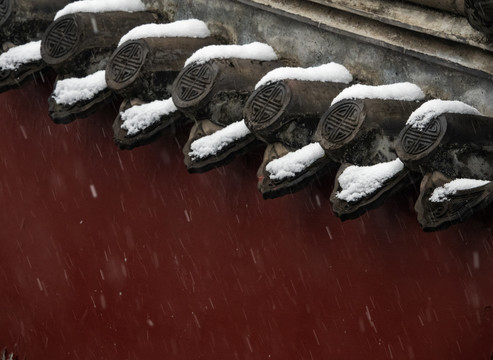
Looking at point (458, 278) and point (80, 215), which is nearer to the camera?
point (458, 278)

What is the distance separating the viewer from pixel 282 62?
13.2ft

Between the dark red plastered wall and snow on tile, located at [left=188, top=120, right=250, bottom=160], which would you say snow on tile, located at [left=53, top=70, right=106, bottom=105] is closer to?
the dark red plastered wall

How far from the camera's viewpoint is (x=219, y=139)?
12.6 ft

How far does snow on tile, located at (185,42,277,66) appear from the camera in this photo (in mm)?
3830

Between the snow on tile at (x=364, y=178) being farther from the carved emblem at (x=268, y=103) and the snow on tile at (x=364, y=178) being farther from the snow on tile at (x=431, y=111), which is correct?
the carved emblem at (x=268, y=103)

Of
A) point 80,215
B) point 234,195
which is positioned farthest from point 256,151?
point 80,215

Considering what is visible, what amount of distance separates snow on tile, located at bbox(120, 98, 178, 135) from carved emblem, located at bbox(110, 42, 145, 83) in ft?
0.47

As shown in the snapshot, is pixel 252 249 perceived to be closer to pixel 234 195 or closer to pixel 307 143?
pixel 234 195

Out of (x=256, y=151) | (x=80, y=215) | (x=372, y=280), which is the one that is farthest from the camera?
(x=80, y=215)

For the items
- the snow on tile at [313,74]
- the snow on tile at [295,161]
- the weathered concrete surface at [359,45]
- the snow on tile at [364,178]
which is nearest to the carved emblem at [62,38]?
the weathered concrete surface at [359,45]

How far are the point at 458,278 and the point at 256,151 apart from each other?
1.00 metres

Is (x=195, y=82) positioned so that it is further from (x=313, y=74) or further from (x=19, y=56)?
(x=19, y=56)

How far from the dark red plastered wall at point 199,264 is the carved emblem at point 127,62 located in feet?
1.76

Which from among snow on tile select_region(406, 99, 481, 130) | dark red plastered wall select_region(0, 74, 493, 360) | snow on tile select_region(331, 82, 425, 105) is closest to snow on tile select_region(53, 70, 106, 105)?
dark red plastered wall select_region(0, 74, 493, 360)
